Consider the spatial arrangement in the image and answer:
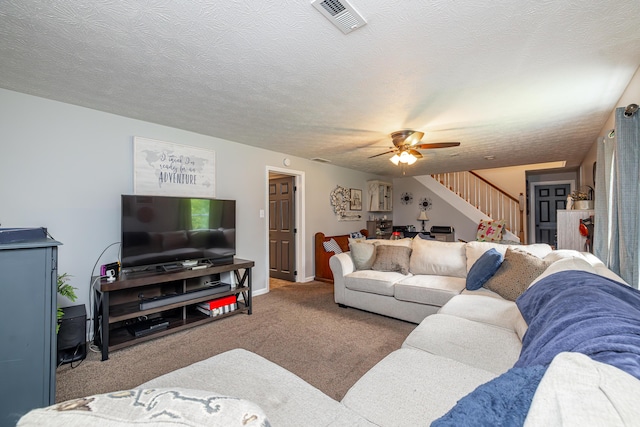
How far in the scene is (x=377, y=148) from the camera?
4430 millimetres

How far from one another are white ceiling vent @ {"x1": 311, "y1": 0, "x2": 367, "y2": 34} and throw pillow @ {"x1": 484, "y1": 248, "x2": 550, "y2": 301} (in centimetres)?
243

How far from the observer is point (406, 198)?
779 centimetres

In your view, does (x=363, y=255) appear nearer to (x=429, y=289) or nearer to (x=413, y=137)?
(x=429, y=289)

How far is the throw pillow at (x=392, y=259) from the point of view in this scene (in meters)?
3.65

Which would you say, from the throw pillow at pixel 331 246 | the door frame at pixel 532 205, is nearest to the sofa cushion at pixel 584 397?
the throw pillow at pixel 331 246

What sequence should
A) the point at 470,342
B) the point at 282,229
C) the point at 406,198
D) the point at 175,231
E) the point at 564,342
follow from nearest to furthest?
the point at 564,342, the point at 470,342, the point at 175,231, the point at 282,229, the point at 406,198

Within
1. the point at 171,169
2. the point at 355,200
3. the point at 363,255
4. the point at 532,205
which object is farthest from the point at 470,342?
the point at 532,205

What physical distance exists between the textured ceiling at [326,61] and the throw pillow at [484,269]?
4.89 ft

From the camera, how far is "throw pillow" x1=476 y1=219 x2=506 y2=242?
19.7 ft

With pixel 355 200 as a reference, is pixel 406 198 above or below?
above

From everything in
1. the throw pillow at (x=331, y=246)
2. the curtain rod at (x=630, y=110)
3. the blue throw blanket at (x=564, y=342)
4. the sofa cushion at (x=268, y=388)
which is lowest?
the sofa cushion at (x=268, y=388)

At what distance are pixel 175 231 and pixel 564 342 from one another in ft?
10.8

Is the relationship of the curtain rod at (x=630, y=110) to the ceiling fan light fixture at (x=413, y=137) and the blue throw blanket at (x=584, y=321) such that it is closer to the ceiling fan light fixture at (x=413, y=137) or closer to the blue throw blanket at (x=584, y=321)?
the blue throw blanket at (x=584, y=321)

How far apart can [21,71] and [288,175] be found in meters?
3.57
